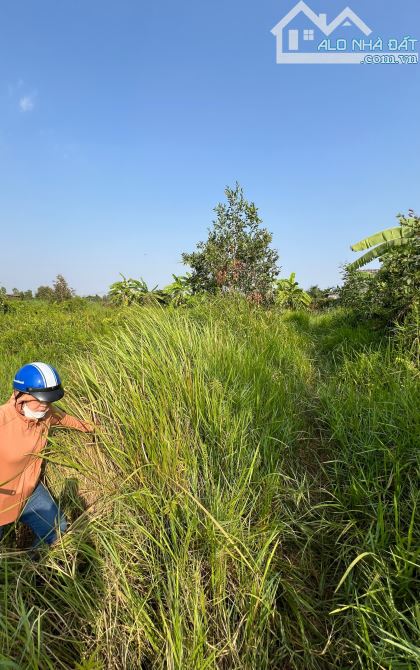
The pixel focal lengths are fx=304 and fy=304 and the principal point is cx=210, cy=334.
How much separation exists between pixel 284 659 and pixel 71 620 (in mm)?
1004

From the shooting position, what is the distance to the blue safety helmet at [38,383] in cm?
197

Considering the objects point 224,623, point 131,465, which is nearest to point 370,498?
point 224,623

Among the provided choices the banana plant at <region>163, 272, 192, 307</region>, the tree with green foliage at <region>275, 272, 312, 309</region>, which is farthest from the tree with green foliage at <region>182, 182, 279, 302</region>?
the tree with green foliage at <region>275, 272, 312, 309</region>

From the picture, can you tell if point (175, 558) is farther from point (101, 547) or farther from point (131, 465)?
point (131, 465)

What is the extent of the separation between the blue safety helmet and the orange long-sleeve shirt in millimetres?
89

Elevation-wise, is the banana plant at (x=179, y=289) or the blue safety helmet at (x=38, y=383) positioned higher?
the banana plant at (x=179, y=289)

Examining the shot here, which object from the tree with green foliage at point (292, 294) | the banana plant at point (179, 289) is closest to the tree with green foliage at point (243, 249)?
the banana plant at point (179, 289)

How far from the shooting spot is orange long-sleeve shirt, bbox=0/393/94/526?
6.50ft

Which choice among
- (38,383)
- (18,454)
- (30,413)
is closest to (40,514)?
(18,454)

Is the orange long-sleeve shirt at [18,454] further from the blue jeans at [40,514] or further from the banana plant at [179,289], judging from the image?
the banana plant at [179,289]

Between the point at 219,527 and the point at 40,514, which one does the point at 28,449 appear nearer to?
the point at 40,514

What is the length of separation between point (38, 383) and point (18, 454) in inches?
20.2

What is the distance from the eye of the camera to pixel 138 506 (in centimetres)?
176

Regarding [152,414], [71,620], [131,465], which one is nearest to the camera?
[71,620]
